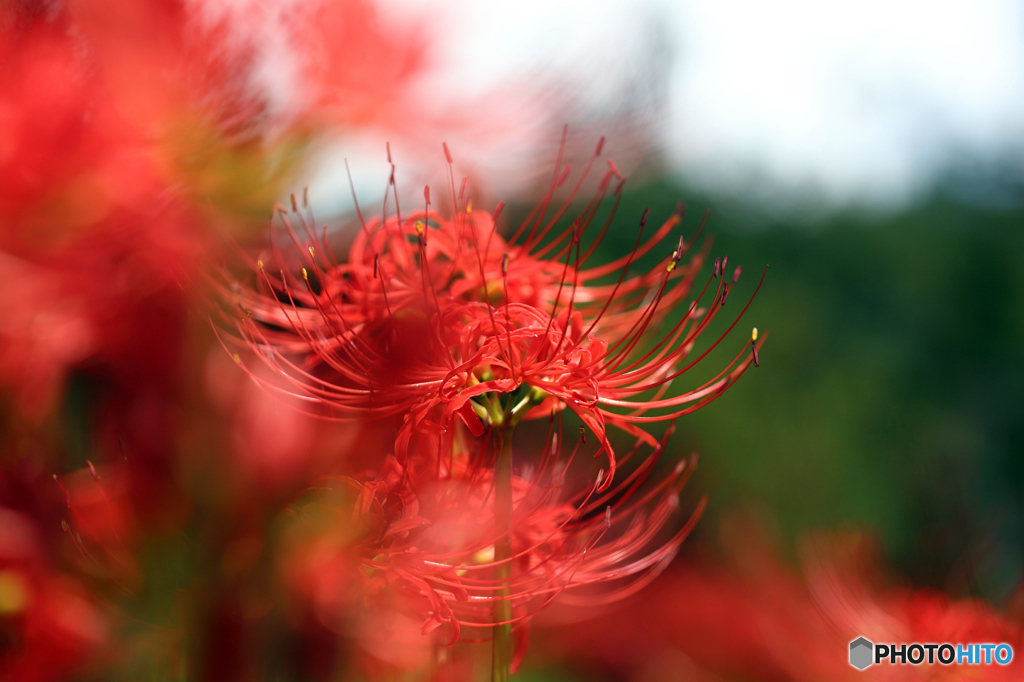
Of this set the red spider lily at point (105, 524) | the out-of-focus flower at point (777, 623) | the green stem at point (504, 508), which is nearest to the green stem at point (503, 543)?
the green stem at point (504, 508)

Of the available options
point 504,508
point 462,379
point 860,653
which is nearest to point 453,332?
point 462,379

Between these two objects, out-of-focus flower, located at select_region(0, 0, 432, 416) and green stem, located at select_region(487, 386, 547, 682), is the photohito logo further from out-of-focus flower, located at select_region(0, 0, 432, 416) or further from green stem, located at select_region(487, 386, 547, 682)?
out-of-focus flower, located at select_region(0, 0, 432, 416)

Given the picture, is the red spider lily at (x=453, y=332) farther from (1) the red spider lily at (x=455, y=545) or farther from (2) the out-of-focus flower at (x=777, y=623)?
(2) the out-of-focus flower at (x=777, y=623)

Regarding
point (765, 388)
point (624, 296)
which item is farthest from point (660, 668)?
point (624, 296)

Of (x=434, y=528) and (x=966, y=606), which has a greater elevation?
(x=434, y=528)

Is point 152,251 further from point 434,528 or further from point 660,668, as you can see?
A: point 660,668

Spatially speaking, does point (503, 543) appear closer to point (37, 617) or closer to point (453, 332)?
point (453, 332)

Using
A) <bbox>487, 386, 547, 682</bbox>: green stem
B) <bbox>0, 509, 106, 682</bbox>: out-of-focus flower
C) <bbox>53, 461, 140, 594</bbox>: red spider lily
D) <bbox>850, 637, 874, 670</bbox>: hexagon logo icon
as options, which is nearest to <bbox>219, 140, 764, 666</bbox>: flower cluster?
<bbox>487, 386, 547, 682</bbox>: green stem

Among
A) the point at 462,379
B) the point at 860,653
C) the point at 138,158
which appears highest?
the point at 138,158
